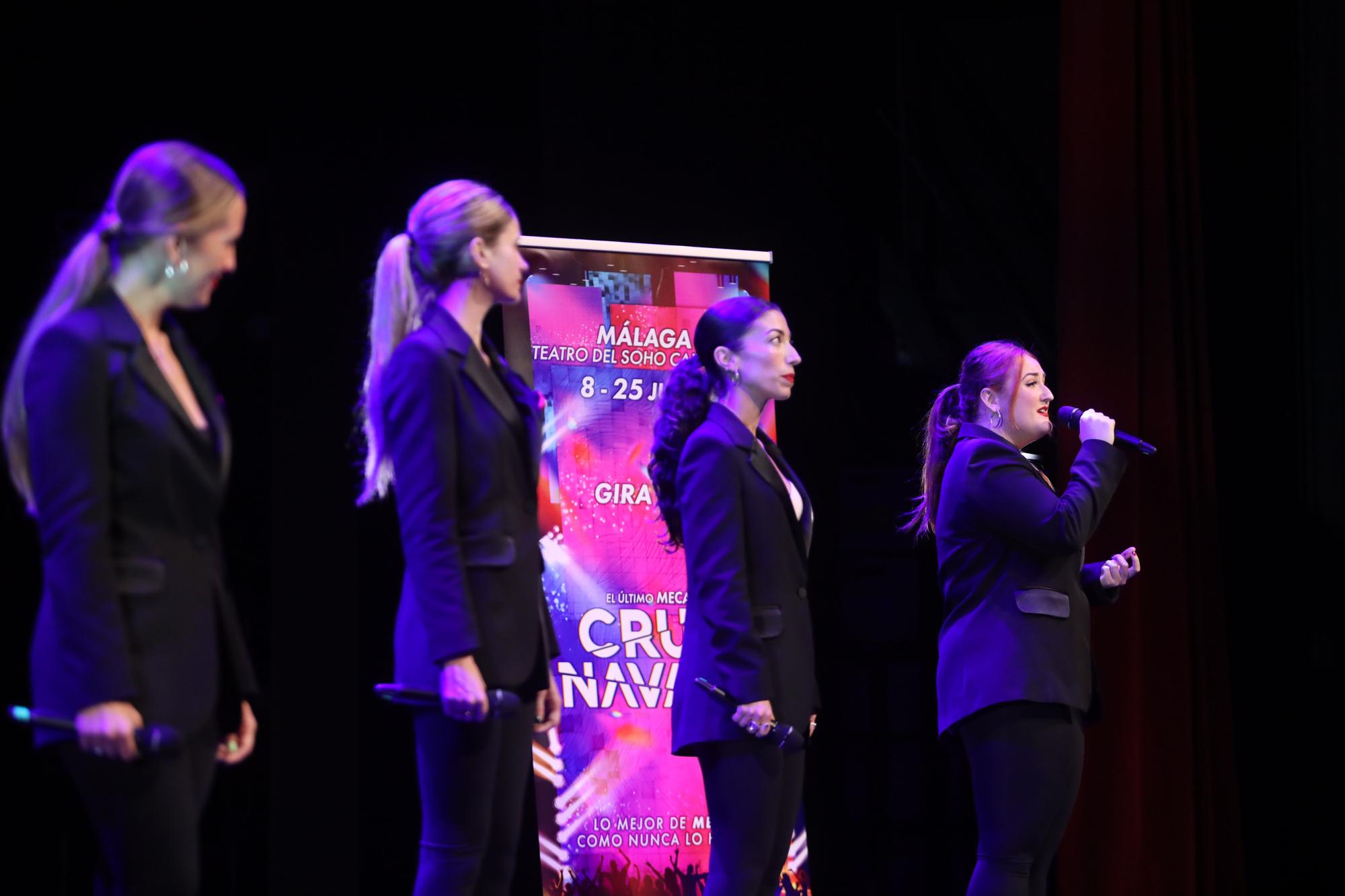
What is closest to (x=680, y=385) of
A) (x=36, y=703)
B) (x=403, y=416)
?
(x=403, y=416)

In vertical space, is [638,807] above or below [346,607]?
below

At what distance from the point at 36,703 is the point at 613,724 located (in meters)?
1.94

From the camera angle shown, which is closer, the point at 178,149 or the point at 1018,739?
the point at 178,149

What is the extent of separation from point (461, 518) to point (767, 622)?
2.23 feet

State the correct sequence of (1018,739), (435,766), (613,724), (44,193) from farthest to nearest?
(613,724)
(1018,739)
(44,193)
(435,766)

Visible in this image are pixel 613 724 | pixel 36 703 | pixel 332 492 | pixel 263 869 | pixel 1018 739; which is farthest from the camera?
pixel 613 724

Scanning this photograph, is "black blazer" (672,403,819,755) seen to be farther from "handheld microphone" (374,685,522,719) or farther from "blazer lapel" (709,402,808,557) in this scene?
"handheld microphone" (374,685,522,719)

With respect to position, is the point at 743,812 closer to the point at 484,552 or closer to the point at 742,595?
the point at 742,595

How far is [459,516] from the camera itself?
80.7 inches

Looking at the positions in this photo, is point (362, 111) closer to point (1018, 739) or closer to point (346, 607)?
point (346, 607)

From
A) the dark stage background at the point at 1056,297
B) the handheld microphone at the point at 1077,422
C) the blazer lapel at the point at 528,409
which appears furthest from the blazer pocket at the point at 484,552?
the dark stage background at the point at 1056,297

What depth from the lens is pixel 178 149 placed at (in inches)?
72.0

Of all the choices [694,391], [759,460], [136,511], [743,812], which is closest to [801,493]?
[759,460]

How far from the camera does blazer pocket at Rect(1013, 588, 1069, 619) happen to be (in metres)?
2.74
